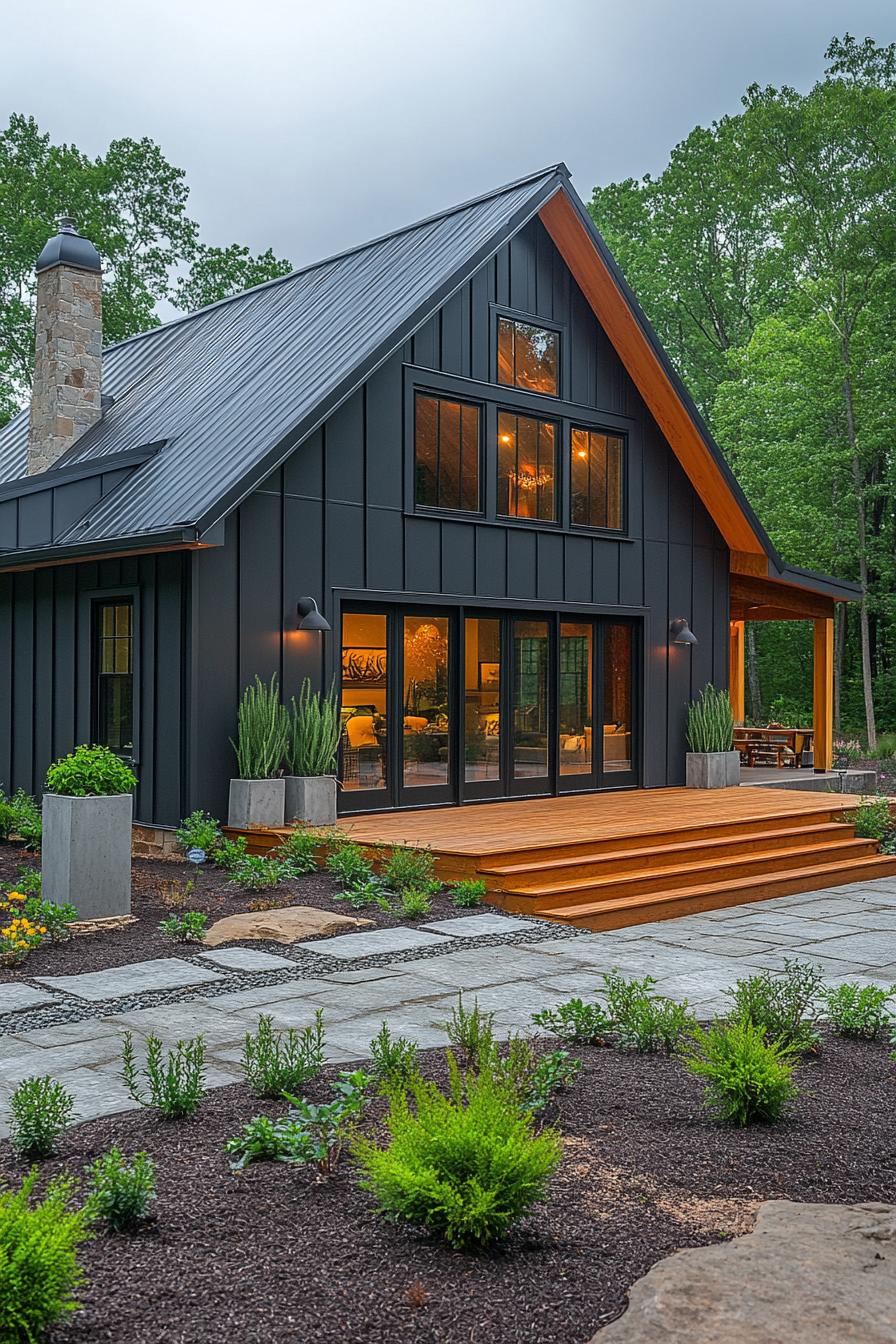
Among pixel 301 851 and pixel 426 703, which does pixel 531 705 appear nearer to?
pixel 426 703

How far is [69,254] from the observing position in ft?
43.5

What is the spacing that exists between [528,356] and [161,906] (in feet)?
23.8

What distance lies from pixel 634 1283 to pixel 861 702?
86.0 ft

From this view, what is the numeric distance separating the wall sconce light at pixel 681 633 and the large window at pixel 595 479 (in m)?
1.40

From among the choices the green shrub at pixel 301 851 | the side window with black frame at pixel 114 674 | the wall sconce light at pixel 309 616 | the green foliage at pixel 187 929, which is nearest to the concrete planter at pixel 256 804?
the green shrub at pixel 301 851

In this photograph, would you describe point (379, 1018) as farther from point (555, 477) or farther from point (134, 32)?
point (134, 32)

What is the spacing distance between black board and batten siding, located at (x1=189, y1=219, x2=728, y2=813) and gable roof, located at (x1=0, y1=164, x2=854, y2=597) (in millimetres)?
360

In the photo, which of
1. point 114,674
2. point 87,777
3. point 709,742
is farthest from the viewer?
point 709,742

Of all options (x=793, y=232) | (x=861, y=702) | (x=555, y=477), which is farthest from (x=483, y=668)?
(x=861, y=702)

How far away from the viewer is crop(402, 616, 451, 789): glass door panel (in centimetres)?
1166

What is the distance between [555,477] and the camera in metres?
13.0

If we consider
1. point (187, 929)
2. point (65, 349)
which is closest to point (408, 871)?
point (187, 929)

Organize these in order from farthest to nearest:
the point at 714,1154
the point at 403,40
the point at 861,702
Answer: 1. the point at 861,702
2. the point at 403,40
3. the point at 714,1154

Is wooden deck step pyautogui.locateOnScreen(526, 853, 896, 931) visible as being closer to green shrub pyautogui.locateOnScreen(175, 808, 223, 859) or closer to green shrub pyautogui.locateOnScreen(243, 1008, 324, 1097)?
green shrub pyautogui.locateOnScreen(175, 808, 223, 859)
